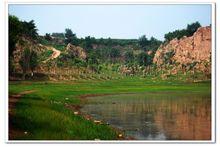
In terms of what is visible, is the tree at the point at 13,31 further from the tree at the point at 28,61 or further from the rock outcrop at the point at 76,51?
the rock outcrop at the point at 76,51

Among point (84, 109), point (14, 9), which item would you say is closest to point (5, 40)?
point (14, 9)

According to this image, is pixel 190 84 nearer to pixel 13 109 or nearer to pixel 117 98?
pixel 117 98

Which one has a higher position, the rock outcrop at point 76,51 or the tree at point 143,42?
the tree at point 143,42

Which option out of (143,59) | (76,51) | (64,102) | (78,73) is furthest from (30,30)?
(143,59)

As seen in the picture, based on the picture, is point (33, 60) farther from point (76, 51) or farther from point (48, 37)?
point (76, 51)

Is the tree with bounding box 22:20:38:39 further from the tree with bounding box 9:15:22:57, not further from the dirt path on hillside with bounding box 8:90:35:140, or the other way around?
the dirt path on hillside with bounding box 8:90:35:140

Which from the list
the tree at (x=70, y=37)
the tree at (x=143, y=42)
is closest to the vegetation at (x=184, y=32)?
the tree at (x=143, y=42)
